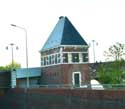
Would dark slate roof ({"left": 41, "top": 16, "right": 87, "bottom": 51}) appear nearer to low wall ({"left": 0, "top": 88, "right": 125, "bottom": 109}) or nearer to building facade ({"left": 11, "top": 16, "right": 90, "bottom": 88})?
building facade ({"left": 11, "top": 16, "right": 90, "bottom": 88})

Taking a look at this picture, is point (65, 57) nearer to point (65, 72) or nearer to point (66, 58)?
point (66, 58)

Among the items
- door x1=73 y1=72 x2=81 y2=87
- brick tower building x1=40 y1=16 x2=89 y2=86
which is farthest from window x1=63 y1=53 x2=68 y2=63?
door x1=73 y1=72 x2=81 y2=87

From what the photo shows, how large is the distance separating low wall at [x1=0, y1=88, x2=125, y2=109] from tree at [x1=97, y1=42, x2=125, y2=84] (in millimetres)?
11669

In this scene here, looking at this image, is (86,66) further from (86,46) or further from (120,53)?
(120,53)

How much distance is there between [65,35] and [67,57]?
11.7 feet

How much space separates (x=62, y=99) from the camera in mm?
48062

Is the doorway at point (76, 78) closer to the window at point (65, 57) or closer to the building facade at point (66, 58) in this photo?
the building facade at point (66, 58)

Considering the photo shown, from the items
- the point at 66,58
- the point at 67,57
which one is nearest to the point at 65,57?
the point at 66,58

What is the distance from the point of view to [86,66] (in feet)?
229

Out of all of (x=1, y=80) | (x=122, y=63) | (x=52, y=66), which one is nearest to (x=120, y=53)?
(x=122, y=63)

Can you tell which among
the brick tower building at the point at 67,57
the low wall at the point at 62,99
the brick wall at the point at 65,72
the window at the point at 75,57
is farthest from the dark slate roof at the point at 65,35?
the low wall at the point at 62,99

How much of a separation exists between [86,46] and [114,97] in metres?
33.2

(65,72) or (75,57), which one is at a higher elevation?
(75,57)

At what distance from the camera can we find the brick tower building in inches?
2682
